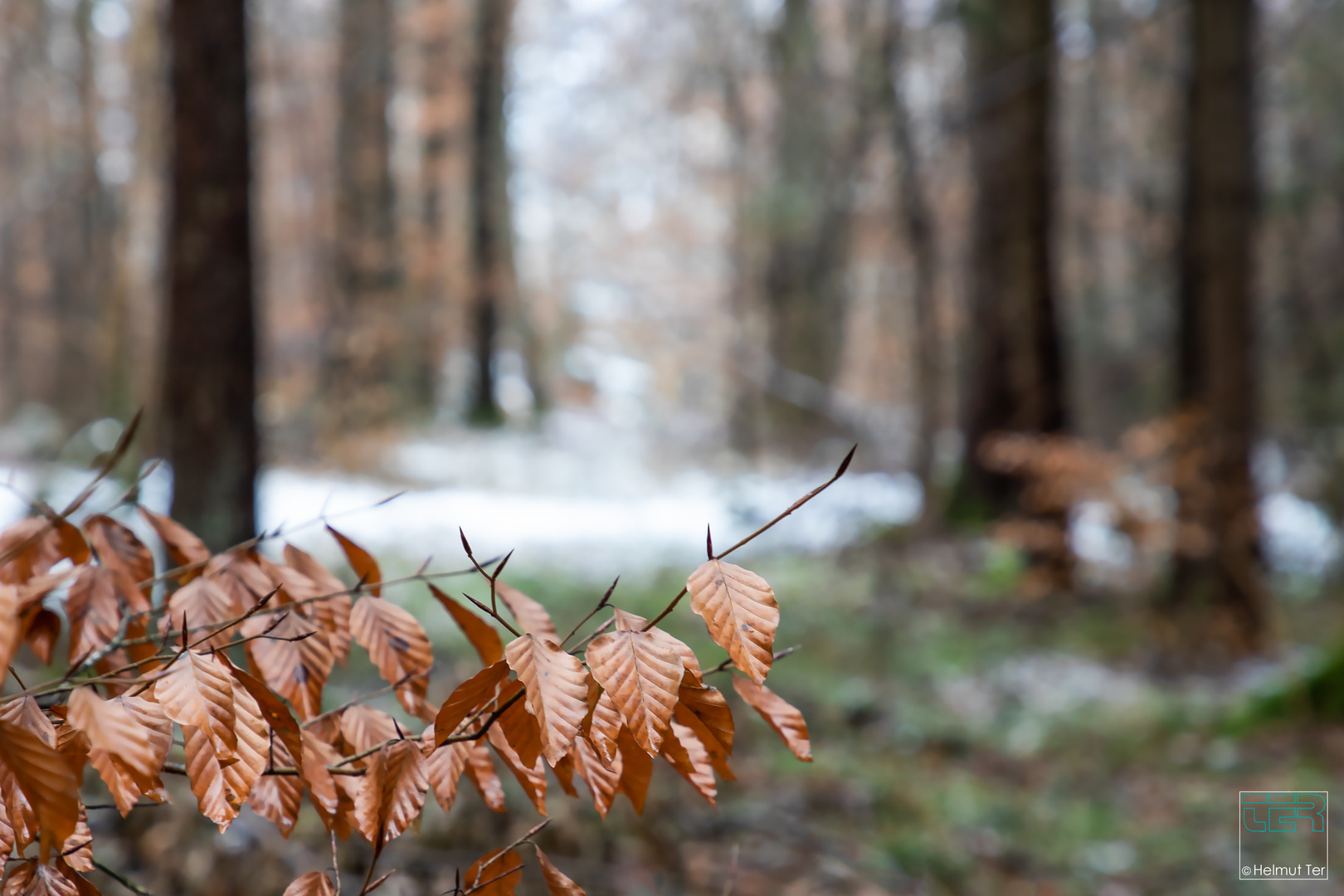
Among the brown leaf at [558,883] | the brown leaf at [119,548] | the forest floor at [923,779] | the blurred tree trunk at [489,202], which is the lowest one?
the forest floor at [923,779]

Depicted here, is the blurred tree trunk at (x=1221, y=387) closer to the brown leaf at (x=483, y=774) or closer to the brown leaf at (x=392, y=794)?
the brown leaf at (x=483, y=774)

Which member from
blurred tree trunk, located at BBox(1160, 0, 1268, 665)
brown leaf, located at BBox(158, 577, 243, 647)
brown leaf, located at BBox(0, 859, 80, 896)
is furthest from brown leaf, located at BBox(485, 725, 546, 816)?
blurred tree trunk, located at BBox(1160, 0, 1268, 665)

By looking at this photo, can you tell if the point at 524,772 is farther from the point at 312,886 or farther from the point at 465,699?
the point at 312,886

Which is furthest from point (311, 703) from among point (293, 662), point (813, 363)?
point (813, 363)

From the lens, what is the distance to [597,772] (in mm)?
972

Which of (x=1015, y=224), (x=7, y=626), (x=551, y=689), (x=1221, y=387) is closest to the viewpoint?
(x=7, y=626)

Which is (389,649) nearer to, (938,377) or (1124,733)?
(1124,733)

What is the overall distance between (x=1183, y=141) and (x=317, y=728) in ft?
24.8

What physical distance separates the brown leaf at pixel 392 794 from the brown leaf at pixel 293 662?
0.57 feet

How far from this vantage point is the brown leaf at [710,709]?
945 millimetres

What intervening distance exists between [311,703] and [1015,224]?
28.3 feet

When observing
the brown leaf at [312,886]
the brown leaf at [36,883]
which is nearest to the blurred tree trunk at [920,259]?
the brown leaf at [312,886]

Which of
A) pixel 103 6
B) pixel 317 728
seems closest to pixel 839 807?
pixel 317 728

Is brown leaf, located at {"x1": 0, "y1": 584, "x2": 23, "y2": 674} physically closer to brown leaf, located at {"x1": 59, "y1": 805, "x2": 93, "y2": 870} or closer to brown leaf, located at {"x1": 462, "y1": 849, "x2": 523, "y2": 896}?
brown leaf, located at {"x1": 59, "y1": 805, "x2": 93, "y2": 870}
